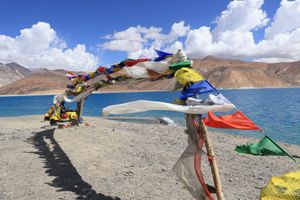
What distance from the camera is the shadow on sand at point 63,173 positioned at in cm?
629

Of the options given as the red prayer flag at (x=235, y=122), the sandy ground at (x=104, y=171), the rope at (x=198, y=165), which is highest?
the red prayer flag at (x=235, y=122)

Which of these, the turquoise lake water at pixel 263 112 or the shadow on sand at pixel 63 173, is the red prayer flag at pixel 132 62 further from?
the shadow on sand at pixel 63 173

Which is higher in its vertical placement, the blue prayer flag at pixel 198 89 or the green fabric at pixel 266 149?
the blue prayer flag at pixel 198 89

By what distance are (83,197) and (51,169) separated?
7.90 ft

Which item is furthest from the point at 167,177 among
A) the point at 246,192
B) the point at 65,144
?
the point at 65,144

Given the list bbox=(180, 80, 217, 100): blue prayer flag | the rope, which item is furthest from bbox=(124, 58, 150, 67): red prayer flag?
the rope

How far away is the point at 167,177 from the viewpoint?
7.30 meters

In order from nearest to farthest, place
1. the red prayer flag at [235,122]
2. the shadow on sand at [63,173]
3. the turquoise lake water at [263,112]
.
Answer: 1. the red prayer flag at [235,122]
2. the shadow on sand at [63,173]
3. the turquoise lake water at [263,112]

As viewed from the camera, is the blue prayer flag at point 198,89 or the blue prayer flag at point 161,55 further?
the blue prayer flag at point 161,55

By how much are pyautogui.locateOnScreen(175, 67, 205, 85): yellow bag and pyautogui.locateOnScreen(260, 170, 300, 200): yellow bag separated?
2166 millimetres

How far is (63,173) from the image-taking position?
7.65m

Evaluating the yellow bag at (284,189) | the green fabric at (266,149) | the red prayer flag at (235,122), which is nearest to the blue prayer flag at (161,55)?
the red prayer flag at (235,122)

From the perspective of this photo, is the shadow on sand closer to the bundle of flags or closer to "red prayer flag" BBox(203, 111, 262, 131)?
"red prayer flag" BBox(203, 111, 262, 131)

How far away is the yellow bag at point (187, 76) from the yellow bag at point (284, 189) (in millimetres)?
2166
